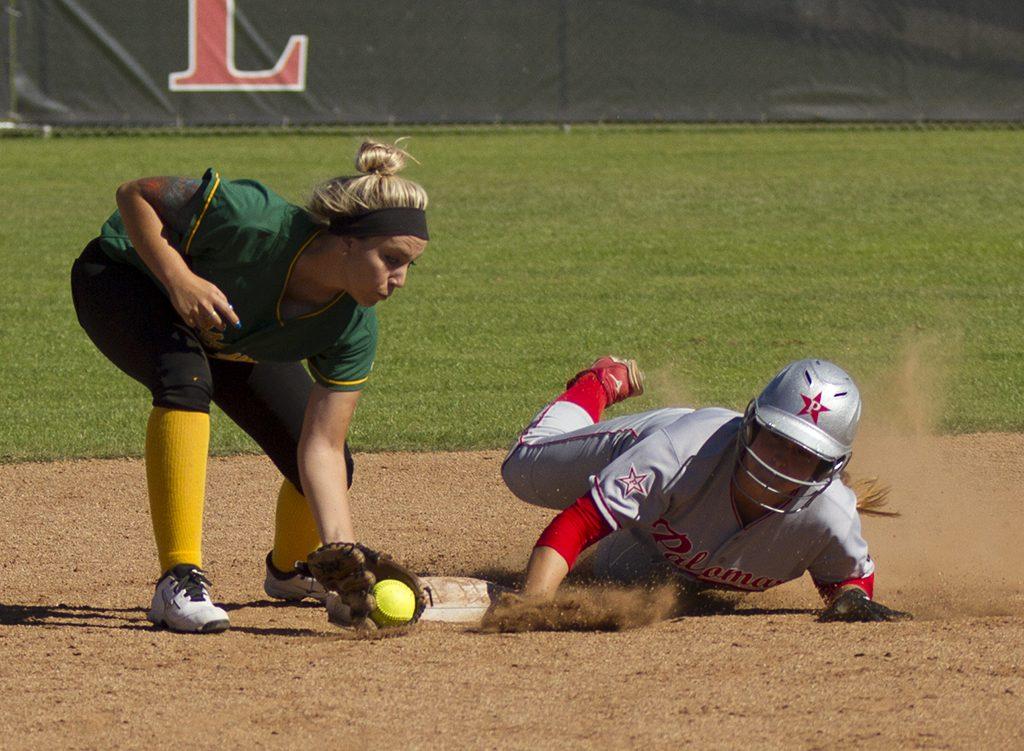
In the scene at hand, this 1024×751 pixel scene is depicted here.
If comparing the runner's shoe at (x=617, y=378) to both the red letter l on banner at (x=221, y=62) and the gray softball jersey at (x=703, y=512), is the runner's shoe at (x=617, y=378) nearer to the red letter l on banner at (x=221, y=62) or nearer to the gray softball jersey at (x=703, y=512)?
the gray softball jersey at (x=703, y=512)

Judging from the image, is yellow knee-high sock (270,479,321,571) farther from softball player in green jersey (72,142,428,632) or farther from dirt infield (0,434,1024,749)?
softball player in green jersey (72,142,428,632)

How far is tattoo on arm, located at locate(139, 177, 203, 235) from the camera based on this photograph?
4.18 meters

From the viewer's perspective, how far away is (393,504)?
243 inches

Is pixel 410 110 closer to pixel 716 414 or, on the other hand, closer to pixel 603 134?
pixel 603 134

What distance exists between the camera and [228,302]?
419cm

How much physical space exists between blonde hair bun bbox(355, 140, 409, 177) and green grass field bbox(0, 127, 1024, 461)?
294 cm

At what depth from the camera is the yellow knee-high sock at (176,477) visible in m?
4.24

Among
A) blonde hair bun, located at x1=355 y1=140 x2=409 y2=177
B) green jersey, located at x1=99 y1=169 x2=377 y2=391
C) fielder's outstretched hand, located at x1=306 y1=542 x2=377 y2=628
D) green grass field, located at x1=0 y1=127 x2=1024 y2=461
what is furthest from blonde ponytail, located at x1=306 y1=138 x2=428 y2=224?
green grass field, located at x1=0 y1=127 x2=1024 y2=461

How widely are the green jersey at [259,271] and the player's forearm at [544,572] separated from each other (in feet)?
2.50

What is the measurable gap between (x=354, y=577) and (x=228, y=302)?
83 centimetres

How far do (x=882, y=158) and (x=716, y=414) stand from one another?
12.7m

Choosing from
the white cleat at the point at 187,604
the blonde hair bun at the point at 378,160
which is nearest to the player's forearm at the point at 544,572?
the white cleat at the point at 187,604

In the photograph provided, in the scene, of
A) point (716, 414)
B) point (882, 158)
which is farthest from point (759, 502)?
point (882, 158)

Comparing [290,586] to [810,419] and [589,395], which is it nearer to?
[589,395]
